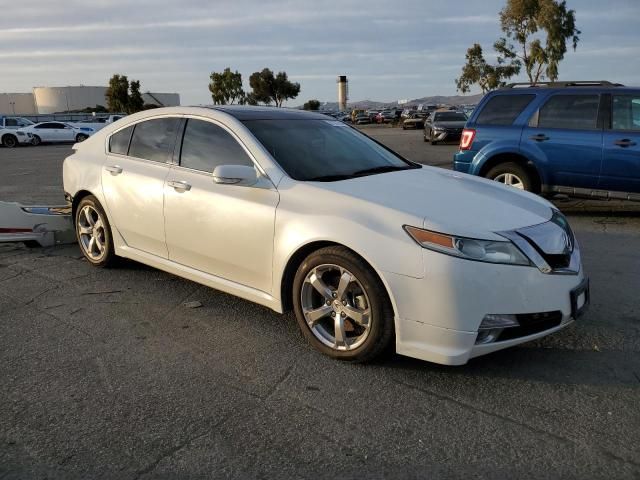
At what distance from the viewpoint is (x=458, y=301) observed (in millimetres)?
3059

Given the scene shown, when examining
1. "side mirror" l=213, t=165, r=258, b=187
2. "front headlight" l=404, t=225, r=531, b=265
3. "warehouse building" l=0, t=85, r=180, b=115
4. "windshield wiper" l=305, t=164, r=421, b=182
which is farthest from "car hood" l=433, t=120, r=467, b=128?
"warehouse building" l=0, t=85, r=180, b=115

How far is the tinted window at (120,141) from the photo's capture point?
5141 millimetres

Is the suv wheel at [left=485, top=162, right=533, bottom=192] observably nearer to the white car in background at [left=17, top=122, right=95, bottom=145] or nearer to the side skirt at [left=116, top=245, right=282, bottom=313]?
the side skirt at [left=116, top=245, right=282, bottom=313]

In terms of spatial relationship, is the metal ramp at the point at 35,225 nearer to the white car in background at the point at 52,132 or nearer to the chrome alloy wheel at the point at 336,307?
the chrome alloy wheel at the point at 336,307

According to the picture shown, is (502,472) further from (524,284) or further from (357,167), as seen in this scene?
(357,167)

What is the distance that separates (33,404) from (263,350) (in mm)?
1354

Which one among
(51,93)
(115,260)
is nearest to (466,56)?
(115,260)

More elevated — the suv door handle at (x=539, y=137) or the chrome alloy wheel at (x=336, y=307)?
the suv door handle at (x=539, y=137)

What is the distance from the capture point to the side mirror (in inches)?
147

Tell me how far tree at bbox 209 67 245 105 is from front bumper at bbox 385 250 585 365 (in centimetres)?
8507

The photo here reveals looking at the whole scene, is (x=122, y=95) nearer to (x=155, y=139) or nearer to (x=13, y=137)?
(x=13, y=137)

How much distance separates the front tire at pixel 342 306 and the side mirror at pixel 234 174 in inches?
27.6

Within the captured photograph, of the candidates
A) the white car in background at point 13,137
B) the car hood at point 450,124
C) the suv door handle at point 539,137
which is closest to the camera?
the suv door handle at point 539,137

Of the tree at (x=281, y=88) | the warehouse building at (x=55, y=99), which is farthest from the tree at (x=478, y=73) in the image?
the warehouse building at (x=55, y=99)
